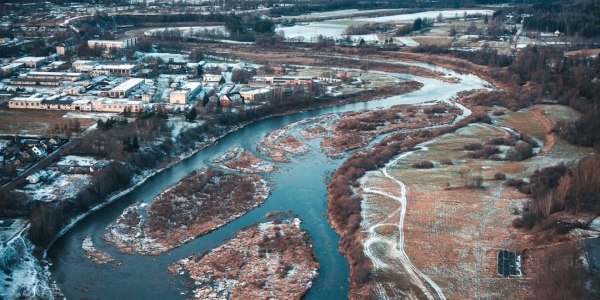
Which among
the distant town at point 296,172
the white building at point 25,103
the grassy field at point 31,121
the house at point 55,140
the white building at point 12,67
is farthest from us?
the white building at point 12,67

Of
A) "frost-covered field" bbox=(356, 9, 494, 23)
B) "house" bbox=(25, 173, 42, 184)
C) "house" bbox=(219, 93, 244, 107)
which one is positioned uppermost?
"frost-covered field" bbox=(356, 9, 494, 23)

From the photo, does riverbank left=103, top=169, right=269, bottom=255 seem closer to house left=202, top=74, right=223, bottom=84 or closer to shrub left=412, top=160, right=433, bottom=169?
shrub left=412, top=160, right=433, bottom=169

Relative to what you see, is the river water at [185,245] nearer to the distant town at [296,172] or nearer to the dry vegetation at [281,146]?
the distant town at [296,172]

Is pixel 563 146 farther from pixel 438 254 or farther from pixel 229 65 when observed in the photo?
pixel 229 65

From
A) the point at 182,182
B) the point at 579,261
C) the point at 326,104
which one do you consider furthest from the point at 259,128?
the point at 579,261

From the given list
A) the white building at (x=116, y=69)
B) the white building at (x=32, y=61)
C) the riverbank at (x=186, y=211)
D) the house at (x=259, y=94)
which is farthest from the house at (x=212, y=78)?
the riverbank at (x=186, y=211)

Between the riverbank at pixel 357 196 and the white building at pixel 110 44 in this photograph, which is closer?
the riverbank at pixel 357 196

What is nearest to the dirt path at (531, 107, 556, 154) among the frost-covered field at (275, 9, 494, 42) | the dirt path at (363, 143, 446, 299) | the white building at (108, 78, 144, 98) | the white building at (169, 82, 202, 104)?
the dirt path at (363, 143, 446, 299)
